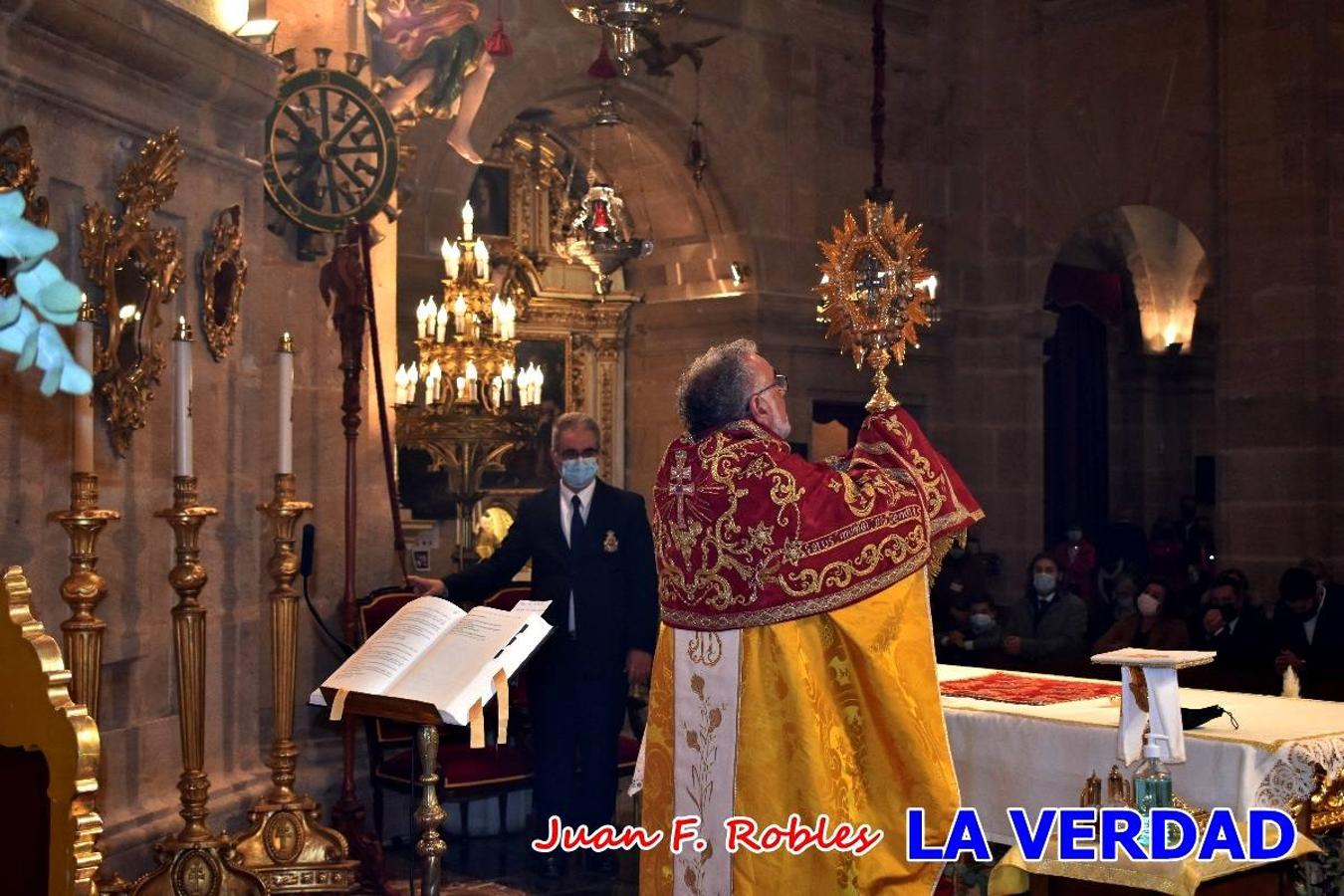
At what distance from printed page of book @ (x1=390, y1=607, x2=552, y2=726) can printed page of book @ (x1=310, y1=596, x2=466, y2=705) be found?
0.8 inches

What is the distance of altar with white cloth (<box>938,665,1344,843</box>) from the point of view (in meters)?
4.44

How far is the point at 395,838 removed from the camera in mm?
7754

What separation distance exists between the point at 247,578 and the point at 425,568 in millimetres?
6181

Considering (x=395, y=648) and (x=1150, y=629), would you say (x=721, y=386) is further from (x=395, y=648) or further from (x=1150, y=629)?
(x=1150, y=629)

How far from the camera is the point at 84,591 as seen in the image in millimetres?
4352

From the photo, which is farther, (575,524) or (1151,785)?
(575,524)

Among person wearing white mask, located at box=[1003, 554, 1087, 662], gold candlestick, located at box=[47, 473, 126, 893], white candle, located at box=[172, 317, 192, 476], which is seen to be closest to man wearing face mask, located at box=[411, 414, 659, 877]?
white candle, located at box=[172, 317, 192, 476]

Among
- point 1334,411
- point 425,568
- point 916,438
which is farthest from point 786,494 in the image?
point 1334,411

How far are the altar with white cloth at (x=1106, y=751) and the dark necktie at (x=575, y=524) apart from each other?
2.20 meters

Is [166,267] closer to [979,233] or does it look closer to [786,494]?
[786,494]

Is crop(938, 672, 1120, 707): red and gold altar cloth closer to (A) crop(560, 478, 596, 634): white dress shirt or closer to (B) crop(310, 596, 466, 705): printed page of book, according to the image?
(B) crop(310, 596, 466, 705): printed page of book

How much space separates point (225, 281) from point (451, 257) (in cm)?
497

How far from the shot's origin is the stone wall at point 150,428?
491cm

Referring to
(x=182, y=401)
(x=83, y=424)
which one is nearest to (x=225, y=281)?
(x=182, y=401)
